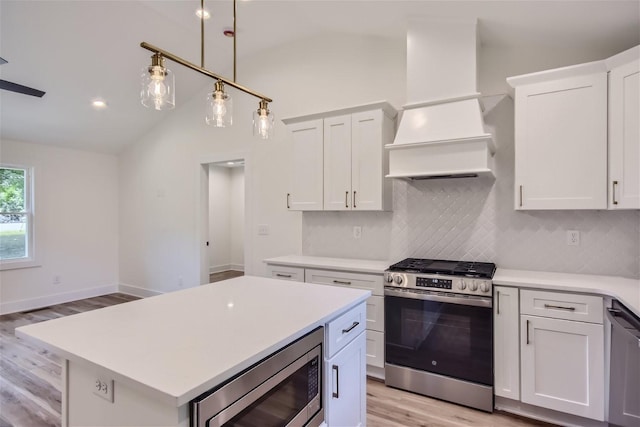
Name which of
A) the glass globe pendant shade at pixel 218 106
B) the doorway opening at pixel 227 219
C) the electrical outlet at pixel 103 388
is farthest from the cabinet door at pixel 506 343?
the doorway opening at pixel 227 219

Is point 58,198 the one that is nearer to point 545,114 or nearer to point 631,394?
point 545,114

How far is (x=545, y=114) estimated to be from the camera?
245 cm

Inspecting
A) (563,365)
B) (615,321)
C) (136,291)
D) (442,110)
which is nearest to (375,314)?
(563,365)

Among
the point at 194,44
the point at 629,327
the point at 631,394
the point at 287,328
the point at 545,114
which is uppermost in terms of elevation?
the point at 194,44

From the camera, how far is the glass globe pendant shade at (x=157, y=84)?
1.49 meters

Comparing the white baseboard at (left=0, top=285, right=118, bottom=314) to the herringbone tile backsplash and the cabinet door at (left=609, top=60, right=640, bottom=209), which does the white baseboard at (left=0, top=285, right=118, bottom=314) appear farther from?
the cabinet door at (left=609, top=60, right=640, bottom=209)

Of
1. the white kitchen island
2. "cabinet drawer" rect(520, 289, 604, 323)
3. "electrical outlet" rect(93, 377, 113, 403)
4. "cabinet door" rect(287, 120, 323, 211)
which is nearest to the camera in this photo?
the white kitchen island

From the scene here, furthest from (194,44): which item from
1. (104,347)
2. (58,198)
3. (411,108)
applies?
(104,347)

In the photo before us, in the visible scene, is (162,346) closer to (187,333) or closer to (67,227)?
(187,333)

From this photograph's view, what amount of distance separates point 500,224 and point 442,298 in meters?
0.89

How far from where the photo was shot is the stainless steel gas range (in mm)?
2420

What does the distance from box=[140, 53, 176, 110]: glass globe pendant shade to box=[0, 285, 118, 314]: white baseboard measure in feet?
16.4

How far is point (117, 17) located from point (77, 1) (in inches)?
13.1

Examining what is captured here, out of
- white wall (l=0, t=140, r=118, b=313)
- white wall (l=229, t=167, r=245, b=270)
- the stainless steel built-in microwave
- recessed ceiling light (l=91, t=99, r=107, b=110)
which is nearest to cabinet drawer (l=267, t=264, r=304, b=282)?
the stainless steel built-in microwave
